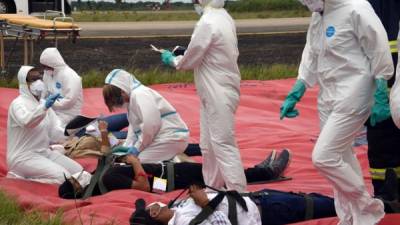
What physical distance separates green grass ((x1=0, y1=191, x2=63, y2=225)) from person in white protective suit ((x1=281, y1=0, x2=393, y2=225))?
1.57m

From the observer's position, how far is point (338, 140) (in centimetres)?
504

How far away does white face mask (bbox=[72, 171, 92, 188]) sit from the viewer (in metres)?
6.43

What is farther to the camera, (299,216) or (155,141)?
(155,141)

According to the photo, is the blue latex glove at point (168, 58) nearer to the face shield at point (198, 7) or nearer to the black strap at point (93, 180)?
the face shield at point (198, 7)

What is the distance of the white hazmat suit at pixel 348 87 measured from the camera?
502 centimetres

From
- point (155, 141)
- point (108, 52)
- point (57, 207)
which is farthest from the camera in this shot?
point (108, 52)

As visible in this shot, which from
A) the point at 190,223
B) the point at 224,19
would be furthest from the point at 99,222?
the point at 224,19

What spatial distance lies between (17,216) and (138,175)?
43.5 inches

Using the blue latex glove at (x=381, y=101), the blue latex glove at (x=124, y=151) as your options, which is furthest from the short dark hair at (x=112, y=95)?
the blue latex glove at (x=381, y=101)

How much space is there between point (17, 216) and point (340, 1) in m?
2.33

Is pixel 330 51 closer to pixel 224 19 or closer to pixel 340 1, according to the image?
pixel 340 1

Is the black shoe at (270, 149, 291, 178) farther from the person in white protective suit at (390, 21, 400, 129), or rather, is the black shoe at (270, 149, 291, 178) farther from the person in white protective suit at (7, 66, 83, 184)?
the person in white protective suit at (390, 21, 400, 129)

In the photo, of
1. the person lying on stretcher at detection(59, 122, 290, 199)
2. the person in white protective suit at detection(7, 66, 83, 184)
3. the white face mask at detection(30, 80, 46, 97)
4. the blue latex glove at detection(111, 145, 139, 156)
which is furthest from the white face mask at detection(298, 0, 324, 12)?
the white face mask at detection(30, 80, 46, 97)

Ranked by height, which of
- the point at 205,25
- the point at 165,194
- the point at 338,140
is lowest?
the point at 165,194
